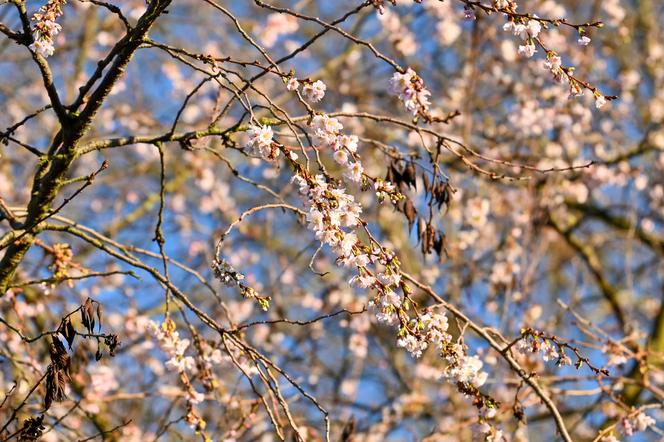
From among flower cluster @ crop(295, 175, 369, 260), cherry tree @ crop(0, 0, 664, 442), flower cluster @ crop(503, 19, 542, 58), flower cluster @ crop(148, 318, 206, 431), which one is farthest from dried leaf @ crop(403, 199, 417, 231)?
flower cluster @ crop(148, 318, 206, 431)

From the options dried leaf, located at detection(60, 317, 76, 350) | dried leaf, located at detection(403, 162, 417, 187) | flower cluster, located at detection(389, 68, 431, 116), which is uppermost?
dried leaf, located at detection(403, 162, 417, 187)

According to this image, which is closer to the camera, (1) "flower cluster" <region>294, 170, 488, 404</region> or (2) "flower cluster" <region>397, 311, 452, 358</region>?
(1) "flower cluster" <region>294, 170, 488, 404</region>

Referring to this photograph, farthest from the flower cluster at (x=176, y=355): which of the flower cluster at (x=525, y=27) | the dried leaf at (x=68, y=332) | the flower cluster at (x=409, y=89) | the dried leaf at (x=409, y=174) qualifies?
the flower cluster at (x=525, y=27)

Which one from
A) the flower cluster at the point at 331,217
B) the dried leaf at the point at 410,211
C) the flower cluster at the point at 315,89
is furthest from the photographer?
the dried leaf at the point at 410,211

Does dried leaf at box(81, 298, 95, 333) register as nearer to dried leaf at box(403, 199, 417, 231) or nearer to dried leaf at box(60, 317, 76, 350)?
dried leaf at box(60, 317, 76, 350)

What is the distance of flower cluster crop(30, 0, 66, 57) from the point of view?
83.1 inches

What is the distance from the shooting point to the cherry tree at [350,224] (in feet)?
7.89

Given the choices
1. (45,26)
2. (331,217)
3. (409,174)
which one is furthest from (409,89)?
(45,26)

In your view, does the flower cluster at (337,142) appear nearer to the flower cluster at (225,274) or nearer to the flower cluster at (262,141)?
the flower cluster at (262,141)

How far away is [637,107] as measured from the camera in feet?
27.3

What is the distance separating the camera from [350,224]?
2090 millimetres

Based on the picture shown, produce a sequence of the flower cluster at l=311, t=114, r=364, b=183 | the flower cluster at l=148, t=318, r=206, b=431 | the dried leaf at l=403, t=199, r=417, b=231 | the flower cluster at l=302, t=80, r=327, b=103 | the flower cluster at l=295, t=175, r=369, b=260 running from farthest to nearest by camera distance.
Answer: the flower cluster at l=148, t=318, r=206, b=431 < the dried leaf at l=403, t=199, r=417, b=231 < the flower cluster at l=302, t=80, r=327, b=103 < the flower cluster at l=311, t=114, r=364, b=183 < the flower cluster at l=295, t=175, r=369, b=260

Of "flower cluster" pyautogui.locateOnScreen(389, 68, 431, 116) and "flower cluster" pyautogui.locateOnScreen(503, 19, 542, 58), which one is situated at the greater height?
"flower cluster" pyautogui.locateOnScreen(503, 19, 542, 58)

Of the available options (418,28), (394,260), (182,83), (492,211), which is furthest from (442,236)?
(182,83)
